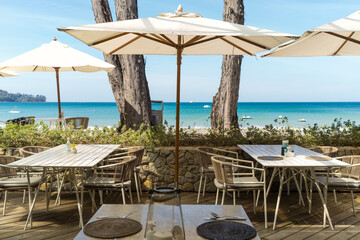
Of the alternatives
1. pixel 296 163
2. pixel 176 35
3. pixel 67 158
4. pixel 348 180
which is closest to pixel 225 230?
pixel 296 163

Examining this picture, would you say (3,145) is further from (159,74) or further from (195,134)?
(159,74)

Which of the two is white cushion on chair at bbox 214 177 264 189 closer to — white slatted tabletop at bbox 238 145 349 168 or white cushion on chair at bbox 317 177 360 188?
white slatted tabletop at bbox 238 145 349 168

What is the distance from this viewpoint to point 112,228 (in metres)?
1.66

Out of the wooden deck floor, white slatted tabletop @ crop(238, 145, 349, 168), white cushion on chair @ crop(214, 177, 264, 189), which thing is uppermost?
white slatted tabletop @ crop(238, 145, 349, 168)

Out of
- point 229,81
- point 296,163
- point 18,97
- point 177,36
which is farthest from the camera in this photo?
point 18,97

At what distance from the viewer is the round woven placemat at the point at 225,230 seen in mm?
1576

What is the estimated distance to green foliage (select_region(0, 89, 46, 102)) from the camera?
58219 mm

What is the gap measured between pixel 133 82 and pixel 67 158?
4.28 meters

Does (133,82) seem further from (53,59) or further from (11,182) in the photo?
(11,182)

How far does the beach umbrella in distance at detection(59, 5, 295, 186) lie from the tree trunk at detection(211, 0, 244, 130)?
84.4 inches

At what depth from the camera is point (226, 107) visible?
781 cm

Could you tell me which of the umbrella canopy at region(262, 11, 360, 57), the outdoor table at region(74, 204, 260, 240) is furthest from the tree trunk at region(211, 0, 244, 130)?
the outdoor table at region(74, 204, 260, 240)

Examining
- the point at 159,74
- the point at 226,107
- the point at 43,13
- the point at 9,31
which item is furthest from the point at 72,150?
the point at 43,13

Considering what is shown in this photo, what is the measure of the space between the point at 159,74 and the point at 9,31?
809 inches
